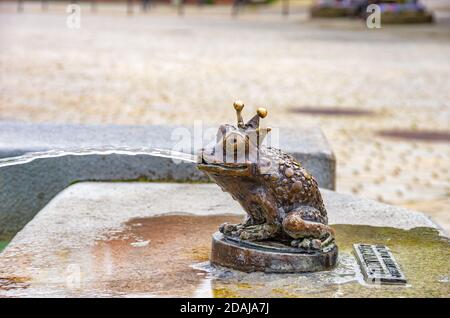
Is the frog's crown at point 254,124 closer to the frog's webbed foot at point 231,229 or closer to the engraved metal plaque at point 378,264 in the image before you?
the frog's webbed foot at point 231,229

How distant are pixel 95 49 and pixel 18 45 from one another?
2043 mm

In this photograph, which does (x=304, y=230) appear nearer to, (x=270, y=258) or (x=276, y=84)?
(x=270, y=258)

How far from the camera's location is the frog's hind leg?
4.24m

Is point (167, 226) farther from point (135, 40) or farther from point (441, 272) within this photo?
point (135, 40)

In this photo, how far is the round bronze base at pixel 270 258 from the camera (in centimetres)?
422

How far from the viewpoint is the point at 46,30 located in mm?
28516

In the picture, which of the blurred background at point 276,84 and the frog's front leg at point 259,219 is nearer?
the frog's front leg at point 259,219

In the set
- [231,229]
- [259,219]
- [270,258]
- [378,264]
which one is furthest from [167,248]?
[378,264]

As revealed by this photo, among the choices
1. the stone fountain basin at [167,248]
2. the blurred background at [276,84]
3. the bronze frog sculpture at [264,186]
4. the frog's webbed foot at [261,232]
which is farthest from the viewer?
the blurred background at [276,84]

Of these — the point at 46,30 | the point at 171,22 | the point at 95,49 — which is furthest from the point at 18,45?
the point at 171,22

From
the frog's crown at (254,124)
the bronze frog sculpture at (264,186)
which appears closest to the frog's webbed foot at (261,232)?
the bronze frog sculpture at (264,186)

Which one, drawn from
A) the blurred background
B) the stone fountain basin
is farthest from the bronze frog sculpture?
the blurred background

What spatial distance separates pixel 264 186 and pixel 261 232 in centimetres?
20
